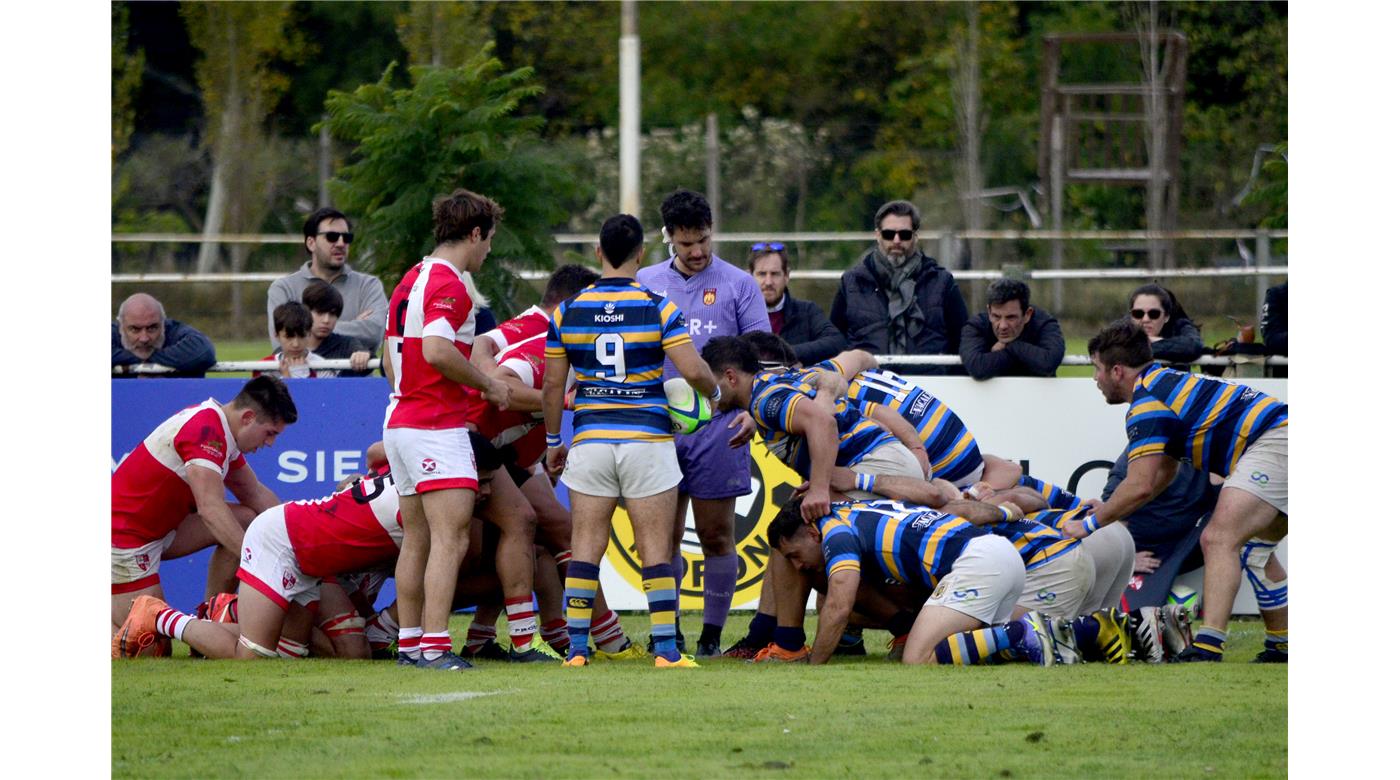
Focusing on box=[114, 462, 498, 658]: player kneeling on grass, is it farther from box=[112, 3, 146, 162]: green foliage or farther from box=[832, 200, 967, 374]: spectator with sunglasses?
box=[112, 3, 146, 162]: green foliage

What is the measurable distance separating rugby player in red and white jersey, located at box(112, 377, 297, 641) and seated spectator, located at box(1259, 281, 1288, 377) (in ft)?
18.1

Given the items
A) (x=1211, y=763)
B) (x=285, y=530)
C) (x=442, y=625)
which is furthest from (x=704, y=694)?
(x=285, y=530)

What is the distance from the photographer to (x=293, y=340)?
1037 cm

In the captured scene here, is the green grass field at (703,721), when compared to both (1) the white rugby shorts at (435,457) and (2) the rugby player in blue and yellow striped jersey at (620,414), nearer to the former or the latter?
(2) the rugby player in blue and yellow striped jersey at (620,414)

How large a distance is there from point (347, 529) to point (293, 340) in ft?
8.04

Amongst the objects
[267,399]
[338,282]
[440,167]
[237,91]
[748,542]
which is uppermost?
[237,91]

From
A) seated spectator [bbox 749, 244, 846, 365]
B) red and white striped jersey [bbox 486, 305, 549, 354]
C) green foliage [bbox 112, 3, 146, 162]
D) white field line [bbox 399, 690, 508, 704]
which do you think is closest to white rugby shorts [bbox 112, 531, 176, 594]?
red and white striped jersey [bbox 486, 305, 549, 354]

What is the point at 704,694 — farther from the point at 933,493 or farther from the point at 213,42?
the point at 213,42

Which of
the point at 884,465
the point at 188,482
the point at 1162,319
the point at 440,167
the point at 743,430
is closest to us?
the point at 743,430

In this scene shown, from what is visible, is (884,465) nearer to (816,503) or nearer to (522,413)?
(816,503)

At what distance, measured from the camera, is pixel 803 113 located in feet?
105

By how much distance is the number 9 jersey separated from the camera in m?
7.53

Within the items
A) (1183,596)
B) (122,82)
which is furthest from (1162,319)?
(122,82)

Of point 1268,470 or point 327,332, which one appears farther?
point 327,332
